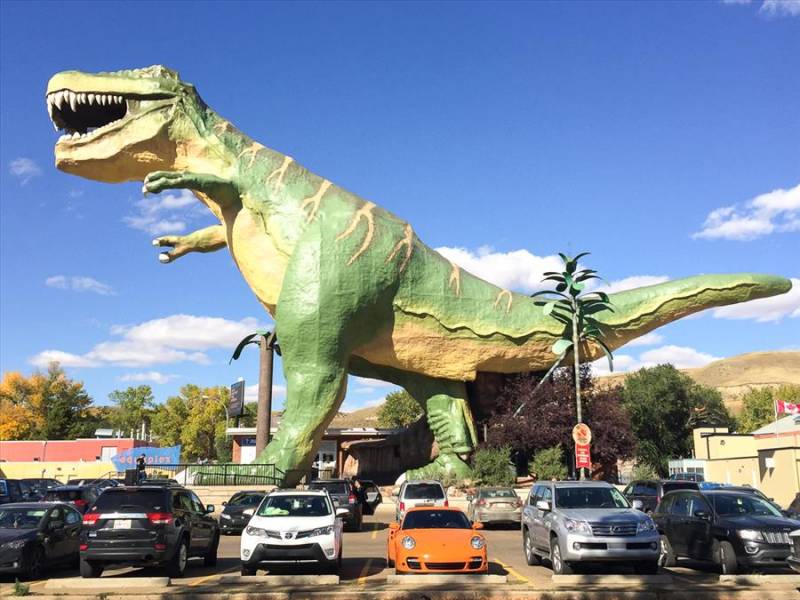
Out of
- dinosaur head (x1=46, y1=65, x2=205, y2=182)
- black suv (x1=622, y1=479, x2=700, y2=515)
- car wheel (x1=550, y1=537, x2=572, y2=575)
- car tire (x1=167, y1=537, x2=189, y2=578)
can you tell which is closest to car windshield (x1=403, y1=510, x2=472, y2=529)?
car wheel (x1=550, y1=537, x2=572, y2=575)

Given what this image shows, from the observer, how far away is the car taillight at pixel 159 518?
34.0 ft

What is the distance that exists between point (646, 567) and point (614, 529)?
2.46ft

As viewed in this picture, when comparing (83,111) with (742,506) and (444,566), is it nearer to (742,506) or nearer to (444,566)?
(444,566)

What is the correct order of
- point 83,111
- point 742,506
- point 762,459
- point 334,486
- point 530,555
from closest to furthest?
point 742,506, point 530,555, point 334,486, point 83,111, point 762,459

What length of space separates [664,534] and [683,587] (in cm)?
329

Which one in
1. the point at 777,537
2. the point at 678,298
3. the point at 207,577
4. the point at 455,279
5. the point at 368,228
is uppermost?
the point at 368,228

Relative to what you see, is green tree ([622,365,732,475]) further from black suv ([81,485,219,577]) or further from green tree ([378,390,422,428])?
black suv ([81,485,219,577])

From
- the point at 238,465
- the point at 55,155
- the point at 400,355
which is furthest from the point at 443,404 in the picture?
the point at 55,155

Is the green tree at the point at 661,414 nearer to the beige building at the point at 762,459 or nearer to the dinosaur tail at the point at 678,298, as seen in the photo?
the beige building at the point at 762,459

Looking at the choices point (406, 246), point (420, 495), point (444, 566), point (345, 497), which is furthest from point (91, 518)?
point (406, 246)

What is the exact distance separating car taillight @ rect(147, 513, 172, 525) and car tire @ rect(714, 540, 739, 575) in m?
8.21

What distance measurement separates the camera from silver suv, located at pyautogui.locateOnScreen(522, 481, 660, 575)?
9852 mm

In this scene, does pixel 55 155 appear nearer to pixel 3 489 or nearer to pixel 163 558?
pixel 3 489

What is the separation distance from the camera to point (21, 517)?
11.8 m
